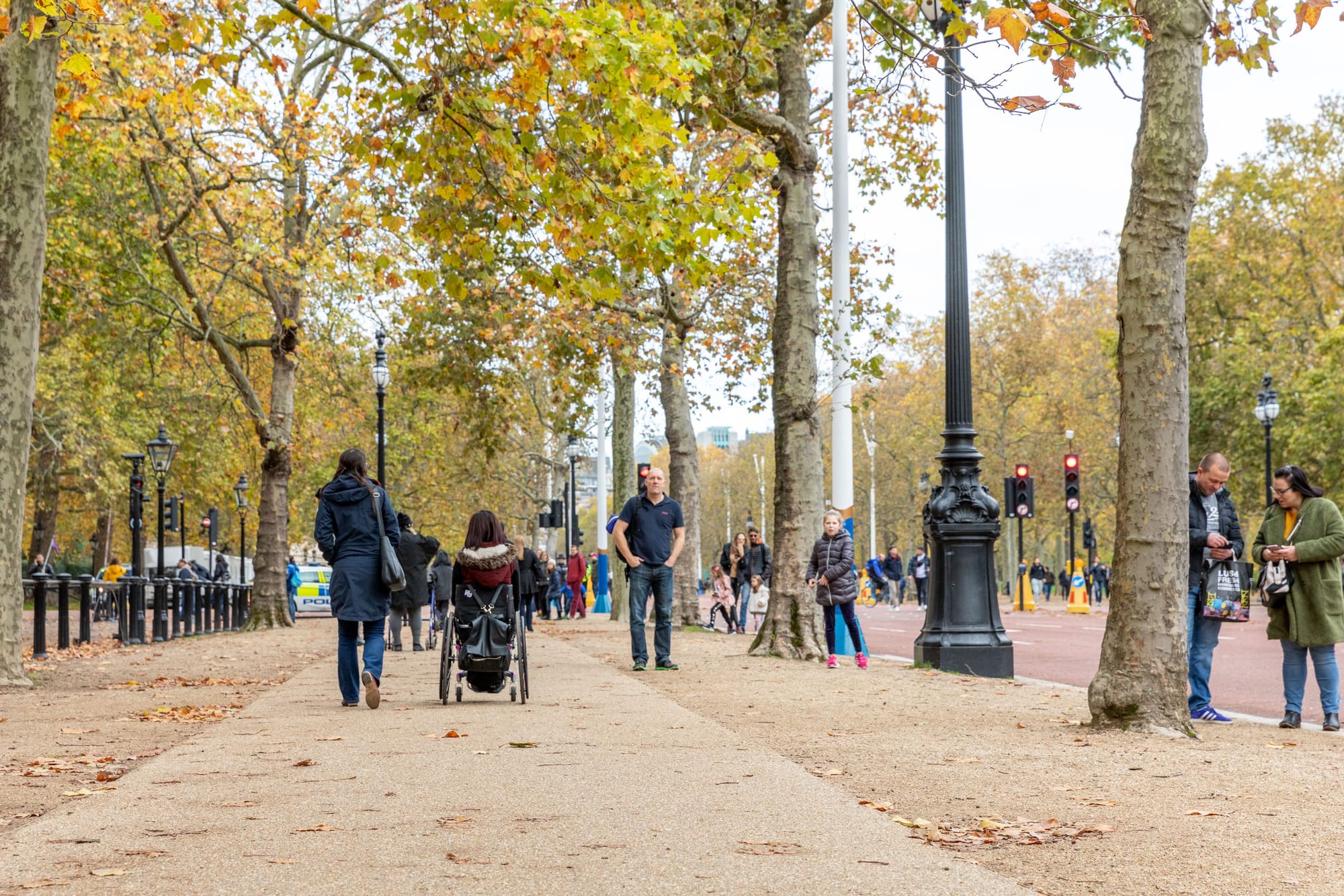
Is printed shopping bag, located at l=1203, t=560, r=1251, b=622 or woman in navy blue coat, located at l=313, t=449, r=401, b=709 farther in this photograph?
woman in navy blue coat, located at l=313, t=449, r=401, b=709

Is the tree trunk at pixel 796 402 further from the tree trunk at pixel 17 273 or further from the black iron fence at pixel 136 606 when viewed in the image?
the black iron fence at pixel 136 606

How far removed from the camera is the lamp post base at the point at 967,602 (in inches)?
575

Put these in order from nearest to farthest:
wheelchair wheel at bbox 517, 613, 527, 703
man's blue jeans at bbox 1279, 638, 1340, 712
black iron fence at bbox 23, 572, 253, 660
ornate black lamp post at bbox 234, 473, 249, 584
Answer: man's blue jeans at bbox 1279, 638, 1340, 712
wheelchair wheel at bbox 517, 613, 527, 703
black iron fence at bbox 23, 572, 253, 660
ornate black lamp post at bbox 234, 473, 249, 584

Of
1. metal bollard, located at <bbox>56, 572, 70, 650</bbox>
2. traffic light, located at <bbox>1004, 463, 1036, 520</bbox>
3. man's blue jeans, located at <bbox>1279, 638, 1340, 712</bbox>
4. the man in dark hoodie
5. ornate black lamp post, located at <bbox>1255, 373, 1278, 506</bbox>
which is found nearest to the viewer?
man's blue jeans, located at <bbox>1279, 638, 1340, 712</bbox>

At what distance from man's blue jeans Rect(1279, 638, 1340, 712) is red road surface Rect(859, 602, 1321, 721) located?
116cm

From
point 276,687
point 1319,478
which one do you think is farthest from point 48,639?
point 1319,478

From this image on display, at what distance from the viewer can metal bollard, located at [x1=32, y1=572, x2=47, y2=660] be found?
57.4 feet

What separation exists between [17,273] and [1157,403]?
991cm

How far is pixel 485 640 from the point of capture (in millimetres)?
11102

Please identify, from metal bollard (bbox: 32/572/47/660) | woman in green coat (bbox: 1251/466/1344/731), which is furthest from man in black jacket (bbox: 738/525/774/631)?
woman in green coat (bbox: 1251/466/1344/731)

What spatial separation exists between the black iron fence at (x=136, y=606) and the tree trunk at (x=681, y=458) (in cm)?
874

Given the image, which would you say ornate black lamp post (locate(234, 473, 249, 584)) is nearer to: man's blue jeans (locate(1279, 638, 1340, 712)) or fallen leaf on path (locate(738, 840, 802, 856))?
man's blue jeans (locate(1279, 638, 1340, 712))

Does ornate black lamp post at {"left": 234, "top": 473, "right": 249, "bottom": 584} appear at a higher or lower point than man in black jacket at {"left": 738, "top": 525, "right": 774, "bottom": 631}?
higher

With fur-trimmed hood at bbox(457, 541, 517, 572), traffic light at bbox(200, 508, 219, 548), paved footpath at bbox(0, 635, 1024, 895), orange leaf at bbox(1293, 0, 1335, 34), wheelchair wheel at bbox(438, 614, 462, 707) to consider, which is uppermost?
orange leaf at bbox(1293, 0, 1335, 34)
